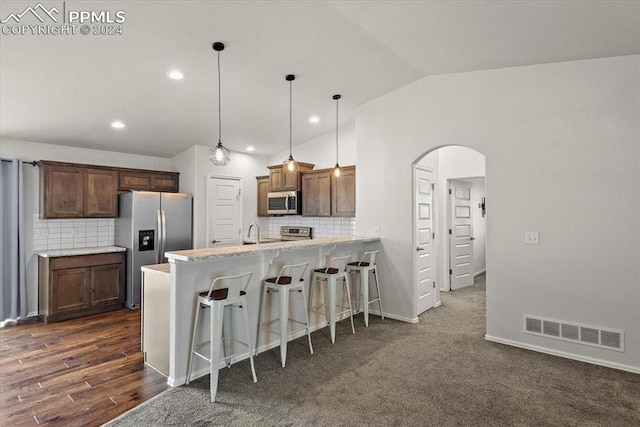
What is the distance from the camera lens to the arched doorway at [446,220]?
16.1 feet

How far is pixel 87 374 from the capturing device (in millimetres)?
3127

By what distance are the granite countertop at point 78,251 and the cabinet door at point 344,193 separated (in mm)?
3370

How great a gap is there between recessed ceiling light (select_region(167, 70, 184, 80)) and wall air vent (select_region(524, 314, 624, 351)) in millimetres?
4488

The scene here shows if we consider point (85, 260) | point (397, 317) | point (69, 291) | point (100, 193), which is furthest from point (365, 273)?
point (100, 193)

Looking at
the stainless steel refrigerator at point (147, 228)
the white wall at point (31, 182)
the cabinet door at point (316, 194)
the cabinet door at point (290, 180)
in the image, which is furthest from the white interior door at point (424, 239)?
the white wall at point (31, 182)

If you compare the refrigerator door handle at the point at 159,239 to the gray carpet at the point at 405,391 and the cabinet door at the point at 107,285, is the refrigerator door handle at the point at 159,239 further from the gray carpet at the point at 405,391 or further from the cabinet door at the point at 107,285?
the gray carpet at the point at 405,391

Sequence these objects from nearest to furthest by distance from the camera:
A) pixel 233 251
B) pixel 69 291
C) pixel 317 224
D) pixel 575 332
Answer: pixel 233 251, pixel 575 332, pixel 69 291, pixel 317 224

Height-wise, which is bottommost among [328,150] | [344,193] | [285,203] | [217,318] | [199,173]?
[217,318]

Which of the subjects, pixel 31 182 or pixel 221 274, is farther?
pixel 31 182

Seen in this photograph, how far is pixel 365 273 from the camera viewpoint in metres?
4.36

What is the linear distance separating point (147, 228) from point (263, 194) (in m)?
2.30

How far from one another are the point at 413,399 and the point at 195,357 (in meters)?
1.84

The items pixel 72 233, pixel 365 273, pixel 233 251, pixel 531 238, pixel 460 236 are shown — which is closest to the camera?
pixel 233 251

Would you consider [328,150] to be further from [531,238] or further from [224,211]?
[531,238]
